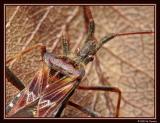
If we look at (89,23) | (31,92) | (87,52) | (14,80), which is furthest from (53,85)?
(89,23)

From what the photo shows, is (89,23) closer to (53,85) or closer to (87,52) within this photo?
(87,52)

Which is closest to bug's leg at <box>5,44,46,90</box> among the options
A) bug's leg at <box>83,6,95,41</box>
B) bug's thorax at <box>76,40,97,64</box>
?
bug's thorax at <box>76,40,97,64</box>

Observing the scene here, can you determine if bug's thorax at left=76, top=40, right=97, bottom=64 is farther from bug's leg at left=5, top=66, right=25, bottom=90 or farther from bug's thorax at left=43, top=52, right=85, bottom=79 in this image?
bug's leg at left=5, top=66, right=25, bottom=90

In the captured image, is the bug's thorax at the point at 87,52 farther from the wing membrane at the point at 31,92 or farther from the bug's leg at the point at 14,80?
the bug's leg at the point at 14,80

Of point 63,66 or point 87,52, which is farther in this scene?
point 87,52

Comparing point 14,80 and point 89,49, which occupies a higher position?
point 89,49

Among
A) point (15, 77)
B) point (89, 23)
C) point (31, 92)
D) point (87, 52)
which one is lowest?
point (31, 92)

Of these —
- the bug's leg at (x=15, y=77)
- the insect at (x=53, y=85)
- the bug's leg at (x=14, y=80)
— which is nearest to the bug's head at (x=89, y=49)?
the insect at (x=53, y=85)

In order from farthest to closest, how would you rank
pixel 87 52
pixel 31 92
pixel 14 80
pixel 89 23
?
pixel 89 23, pixel 87 52, pixel 14 80, pixel 31 92
